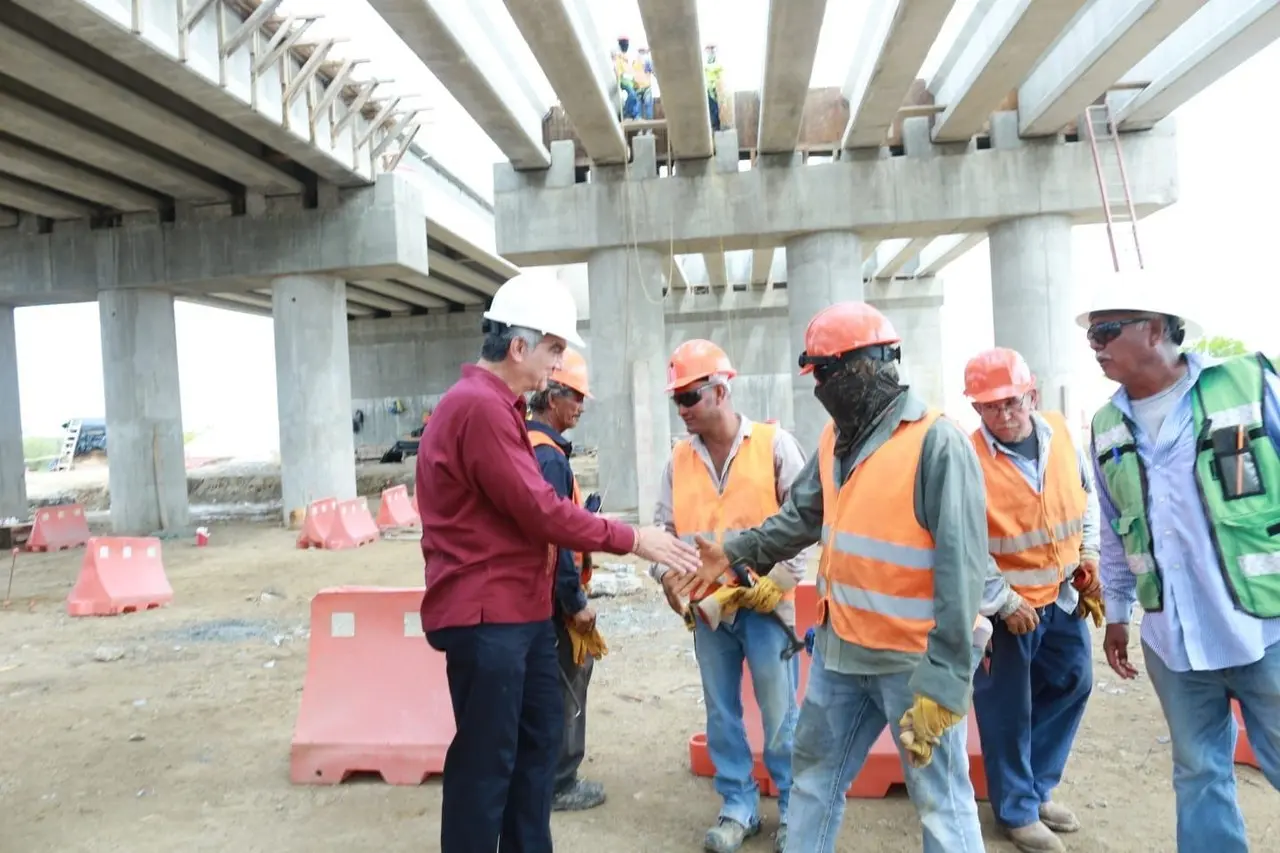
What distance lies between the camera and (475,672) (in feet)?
9.39

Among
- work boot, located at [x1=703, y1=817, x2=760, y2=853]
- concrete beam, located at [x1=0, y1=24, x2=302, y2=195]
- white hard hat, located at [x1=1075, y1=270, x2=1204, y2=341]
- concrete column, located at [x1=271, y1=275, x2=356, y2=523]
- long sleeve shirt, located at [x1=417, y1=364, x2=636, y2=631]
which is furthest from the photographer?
concrete column, located at [x1=271, y1=275, x2=356, y2=523]

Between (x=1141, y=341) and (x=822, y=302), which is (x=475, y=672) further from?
(x=822, y=302)

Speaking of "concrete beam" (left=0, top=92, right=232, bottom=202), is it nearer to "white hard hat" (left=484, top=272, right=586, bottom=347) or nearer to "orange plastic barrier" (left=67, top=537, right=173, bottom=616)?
"orange plastic barrier" (left=67, top=537, right=173, bottom=616)

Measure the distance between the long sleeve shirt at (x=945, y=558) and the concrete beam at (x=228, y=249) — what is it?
43.0 ft

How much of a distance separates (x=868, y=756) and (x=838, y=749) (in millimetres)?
1253

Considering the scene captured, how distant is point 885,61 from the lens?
9.91m

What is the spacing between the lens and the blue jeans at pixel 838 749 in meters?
2.57

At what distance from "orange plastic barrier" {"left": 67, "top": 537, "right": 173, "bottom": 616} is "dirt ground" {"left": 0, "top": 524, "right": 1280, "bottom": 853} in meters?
0.65

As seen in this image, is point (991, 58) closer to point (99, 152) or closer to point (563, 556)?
point (563, 556)

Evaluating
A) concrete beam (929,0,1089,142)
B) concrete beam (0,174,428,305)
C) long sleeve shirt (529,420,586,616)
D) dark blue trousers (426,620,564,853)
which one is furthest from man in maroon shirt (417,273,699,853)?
concrete beam (0,174,428,305)

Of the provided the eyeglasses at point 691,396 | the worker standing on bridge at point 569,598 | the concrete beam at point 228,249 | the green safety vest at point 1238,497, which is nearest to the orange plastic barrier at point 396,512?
the concrete beam at point 228,249

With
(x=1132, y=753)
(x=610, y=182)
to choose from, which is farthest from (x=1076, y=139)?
(x=1132, y=753)

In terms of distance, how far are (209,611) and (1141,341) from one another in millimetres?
8802

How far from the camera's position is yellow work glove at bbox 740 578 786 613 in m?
3.44
